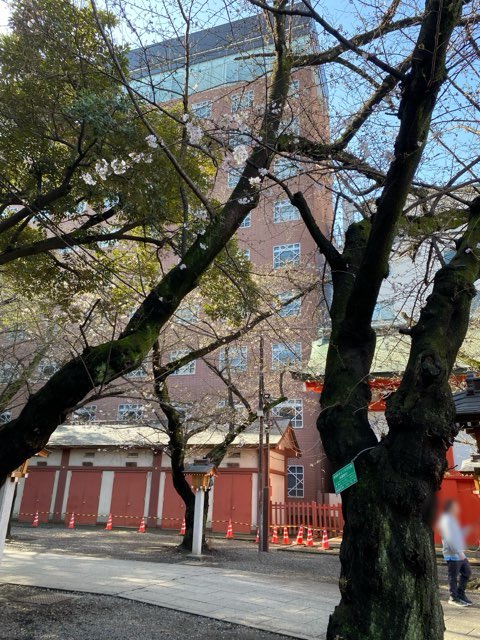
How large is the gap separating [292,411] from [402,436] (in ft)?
66.5

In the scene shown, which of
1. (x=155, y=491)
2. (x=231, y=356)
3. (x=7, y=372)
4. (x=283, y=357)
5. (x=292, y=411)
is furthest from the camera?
(x=292, y=411)

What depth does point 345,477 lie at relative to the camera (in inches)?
144

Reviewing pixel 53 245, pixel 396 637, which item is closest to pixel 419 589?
pixel 396 637

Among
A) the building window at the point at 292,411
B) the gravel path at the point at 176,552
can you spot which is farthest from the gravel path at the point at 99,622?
the building window at the point at 292,411

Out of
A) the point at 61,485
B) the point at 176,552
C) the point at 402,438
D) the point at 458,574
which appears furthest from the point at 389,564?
the point at 61,485

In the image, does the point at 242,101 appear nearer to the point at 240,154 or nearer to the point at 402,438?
the point at 240,154

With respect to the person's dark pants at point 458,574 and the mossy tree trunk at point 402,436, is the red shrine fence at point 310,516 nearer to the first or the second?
the person's dark pants at point 458,574

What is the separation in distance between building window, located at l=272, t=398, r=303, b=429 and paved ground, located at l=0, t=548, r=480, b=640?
42.6 feet

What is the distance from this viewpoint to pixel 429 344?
3.92 m

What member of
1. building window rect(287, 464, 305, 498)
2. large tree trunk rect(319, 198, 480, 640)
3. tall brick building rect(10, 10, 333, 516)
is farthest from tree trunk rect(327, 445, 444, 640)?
building window rect(287, 464, 305, 498)

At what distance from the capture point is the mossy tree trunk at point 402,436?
3240mm

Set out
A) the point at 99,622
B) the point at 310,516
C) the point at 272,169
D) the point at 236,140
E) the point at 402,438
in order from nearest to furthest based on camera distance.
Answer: the point at 402,438
the point at 99,622
the point at 236,140
the point at 272,169
the point at 310,516

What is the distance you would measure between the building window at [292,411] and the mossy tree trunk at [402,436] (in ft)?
62.8

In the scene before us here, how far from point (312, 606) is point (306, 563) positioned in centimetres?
611
